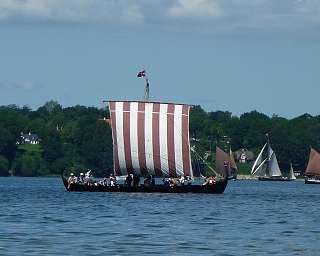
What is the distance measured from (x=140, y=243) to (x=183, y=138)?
57872 millimetres

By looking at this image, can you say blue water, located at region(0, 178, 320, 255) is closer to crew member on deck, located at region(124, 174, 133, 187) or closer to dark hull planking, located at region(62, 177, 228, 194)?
dark hull planking, located at region(62, 177, 228, 194)

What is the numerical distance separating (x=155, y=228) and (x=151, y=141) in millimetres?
47327

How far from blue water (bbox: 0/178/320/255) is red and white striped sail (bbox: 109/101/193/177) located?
11.5 meters

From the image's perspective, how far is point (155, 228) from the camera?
73062mm

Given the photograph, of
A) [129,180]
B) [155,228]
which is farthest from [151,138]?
[155,228]

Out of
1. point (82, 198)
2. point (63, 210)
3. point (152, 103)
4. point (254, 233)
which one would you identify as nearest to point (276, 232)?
point (254, 233)

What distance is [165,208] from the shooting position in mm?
95812

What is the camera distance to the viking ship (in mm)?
120188

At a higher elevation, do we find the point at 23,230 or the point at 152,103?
the point at 152,103

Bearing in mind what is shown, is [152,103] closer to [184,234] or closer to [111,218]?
[111,218]

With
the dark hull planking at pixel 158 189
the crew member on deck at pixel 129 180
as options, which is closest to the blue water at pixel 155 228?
the dark hull planking at pixel 158 189

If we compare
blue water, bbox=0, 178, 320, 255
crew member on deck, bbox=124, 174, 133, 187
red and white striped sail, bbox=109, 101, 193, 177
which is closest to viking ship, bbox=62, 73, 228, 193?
red and white striped sail, bbox=109, 101, 193, 177

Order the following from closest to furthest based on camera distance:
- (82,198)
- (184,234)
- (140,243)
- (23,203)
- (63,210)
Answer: (140,243) → (184,234) → (63,210) → (23,203) → (82,198)

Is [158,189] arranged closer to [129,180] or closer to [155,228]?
[129,180]
